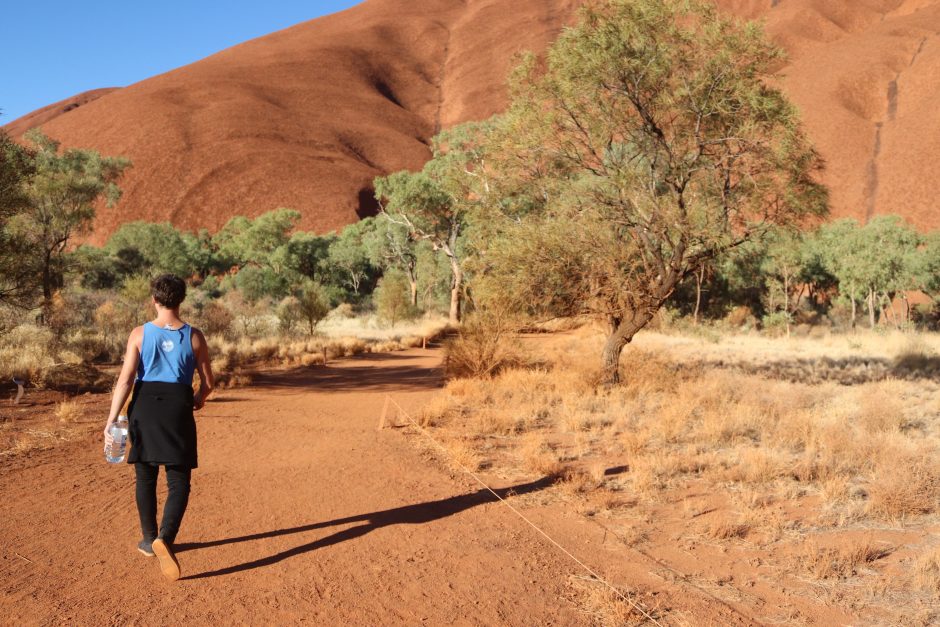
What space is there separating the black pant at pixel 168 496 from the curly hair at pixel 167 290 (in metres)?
0.93

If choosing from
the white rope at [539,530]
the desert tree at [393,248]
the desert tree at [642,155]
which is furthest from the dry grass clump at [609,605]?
the desert tree at [393,248]

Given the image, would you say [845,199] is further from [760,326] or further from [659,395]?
[659,395]

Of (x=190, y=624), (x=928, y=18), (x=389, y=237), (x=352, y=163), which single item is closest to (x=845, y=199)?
(x=928, y=18)

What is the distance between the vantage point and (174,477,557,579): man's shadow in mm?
3717

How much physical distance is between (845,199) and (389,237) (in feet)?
139

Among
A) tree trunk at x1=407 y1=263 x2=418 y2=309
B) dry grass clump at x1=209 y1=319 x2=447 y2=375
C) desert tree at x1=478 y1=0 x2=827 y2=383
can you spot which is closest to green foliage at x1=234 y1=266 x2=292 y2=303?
tree trunk at x1=407 y1=263 x2=418 y2=309

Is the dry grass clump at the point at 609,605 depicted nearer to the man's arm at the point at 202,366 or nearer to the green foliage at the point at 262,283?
the man's arm at the point at 202,366

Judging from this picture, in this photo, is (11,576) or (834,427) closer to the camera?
(11,576)

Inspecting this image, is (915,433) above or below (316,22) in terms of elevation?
below

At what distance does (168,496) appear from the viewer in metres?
3.40

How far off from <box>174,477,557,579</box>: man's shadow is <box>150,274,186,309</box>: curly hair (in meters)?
1.59

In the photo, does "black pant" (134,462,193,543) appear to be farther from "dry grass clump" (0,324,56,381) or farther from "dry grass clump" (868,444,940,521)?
"dry grass clump" (0,324,56,381)

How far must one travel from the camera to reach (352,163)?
6962 centimetres

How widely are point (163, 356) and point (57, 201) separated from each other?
20.2 m
